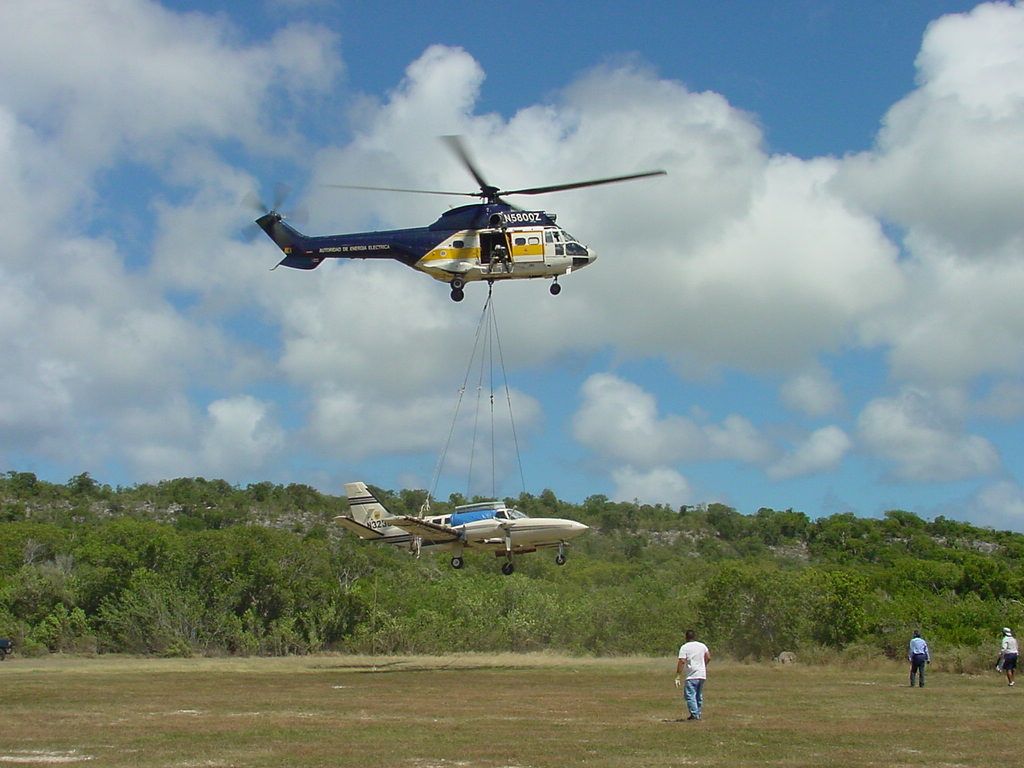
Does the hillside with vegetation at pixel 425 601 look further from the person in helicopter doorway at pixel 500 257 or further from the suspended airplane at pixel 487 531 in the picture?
the person in helicopter doorway at pixel 500 257

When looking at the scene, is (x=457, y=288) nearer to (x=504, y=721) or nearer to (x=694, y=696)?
(x=504, y=721)

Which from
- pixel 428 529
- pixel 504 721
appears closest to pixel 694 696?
A: pixel 504 721

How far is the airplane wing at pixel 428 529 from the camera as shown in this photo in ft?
124

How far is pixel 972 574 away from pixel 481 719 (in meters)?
44.3

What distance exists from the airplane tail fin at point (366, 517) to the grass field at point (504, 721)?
16.3 ft

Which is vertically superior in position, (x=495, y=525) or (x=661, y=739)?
(x=495, y=525)

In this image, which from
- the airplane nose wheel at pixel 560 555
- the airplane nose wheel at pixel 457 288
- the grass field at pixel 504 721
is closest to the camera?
the grass field at pixel 504 721

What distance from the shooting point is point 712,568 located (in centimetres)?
8625

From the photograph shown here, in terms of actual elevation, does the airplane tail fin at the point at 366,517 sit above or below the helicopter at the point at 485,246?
below

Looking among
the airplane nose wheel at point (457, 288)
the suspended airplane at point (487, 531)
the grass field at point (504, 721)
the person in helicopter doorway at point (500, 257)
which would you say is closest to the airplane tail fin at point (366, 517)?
the suspended airplane at point (487, 531)

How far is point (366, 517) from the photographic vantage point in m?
41.2

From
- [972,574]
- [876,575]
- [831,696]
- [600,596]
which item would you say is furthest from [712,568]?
[831,696]

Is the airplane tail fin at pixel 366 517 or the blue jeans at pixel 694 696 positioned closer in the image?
the blue jeans at pixel 694 696

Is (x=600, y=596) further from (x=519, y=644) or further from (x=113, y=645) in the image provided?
(x=113, y=645)
